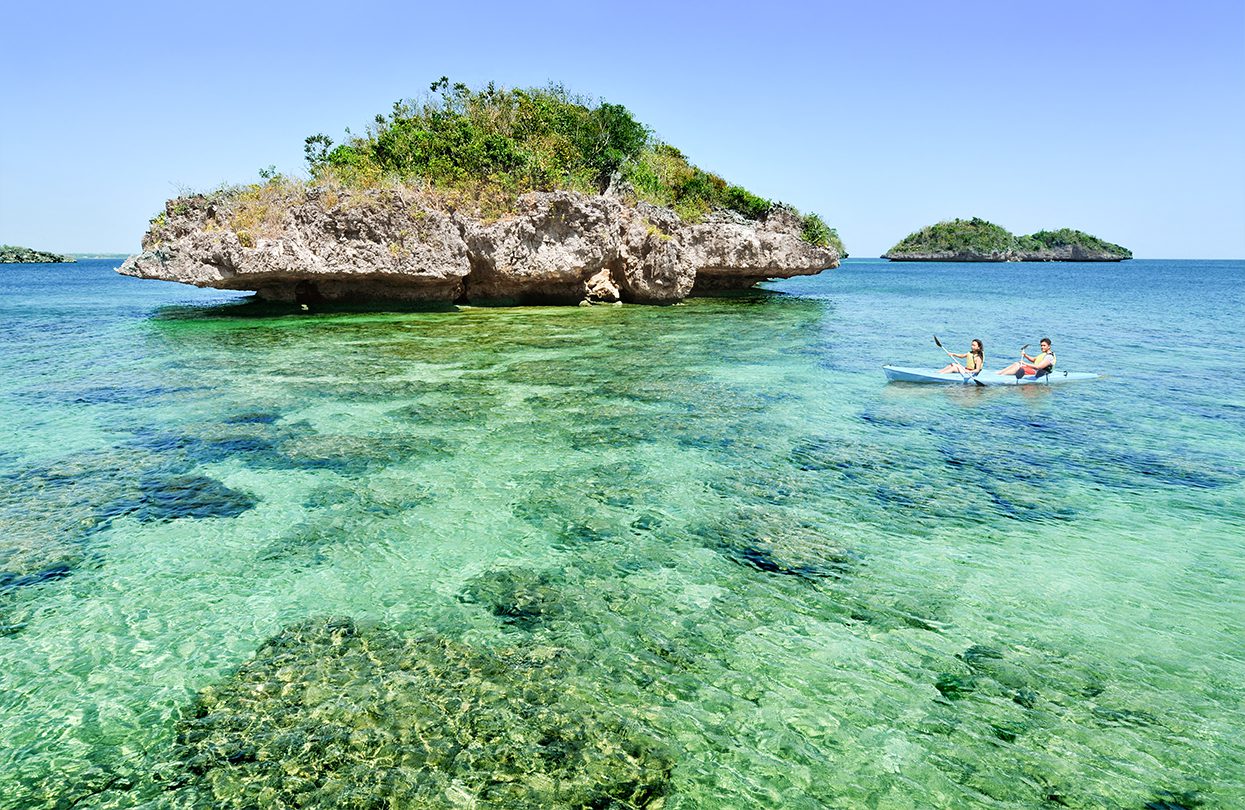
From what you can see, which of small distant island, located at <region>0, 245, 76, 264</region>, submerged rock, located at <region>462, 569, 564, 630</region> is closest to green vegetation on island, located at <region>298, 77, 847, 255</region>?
submerged rock, located at <region>462, 569, 564, 630</region>

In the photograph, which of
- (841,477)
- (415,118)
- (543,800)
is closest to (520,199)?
(415,118)

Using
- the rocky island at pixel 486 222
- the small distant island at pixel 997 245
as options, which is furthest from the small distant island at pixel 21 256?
the small distant island at pixel 997 245

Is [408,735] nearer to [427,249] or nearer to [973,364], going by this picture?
[973,364]

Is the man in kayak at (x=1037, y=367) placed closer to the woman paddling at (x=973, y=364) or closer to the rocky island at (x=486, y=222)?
the woman paddling at (x=973, y=364)

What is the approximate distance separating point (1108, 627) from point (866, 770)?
106 inches

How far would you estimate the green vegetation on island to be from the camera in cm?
2639

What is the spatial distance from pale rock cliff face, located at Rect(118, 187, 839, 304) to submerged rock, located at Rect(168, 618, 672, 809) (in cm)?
2060

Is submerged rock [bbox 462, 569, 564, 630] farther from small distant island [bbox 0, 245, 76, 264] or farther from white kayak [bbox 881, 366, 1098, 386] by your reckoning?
small distant island [bbox 0, 245, 76, 264]

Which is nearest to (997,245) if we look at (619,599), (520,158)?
(520,158)

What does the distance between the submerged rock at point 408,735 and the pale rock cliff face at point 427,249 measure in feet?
67.6

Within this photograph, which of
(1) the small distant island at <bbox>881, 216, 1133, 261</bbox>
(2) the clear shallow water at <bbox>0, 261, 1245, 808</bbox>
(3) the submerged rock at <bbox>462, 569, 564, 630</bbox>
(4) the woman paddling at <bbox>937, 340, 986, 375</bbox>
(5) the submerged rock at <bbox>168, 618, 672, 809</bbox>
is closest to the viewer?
(5) the submerged rock at <bbox>168, 618, 672, 809</bbox>

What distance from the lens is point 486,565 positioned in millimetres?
6012

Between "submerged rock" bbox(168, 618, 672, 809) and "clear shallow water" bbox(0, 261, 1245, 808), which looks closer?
"submerged rock" bbox(168, 618, 672, 809)

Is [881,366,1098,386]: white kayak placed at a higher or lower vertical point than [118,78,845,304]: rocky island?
lower
